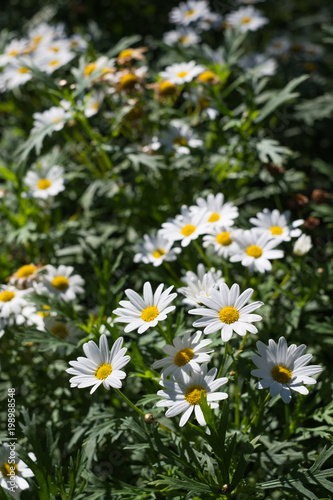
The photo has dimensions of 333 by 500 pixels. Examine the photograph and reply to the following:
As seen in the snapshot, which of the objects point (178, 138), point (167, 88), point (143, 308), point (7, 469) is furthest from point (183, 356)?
point (167, 88)

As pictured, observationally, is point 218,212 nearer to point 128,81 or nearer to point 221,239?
point 221,239

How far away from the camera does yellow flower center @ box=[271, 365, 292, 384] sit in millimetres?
1361

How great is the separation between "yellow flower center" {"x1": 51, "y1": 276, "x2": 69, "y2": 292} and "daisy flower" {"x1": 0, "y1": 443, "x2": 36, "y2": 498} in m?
0.72

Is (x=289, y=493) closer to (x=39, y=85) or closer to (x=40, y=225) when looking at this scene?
(x=40, y=225)

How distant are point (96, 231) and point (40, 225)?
328 mm

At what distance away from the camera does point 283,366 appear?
4.56 feet

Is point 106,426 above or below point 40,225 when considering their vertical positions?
below

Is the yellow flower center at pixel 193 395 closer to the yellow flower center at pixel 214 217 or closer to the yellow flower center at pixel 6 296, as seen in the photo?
the yellow flower center at pixel 214 217

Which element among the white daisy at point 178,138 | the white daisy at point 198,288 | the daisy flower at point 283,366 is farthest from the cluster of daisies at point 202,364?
the white daisy at point 178,138

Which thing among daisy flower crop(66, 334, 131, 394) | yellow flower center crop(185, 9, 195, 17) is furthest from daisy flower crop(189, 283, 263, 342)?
yellow flower center crop(185, 9, 195, 17)

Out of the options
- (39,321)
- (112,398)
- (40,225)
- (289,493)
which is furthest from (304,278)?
(40,225)

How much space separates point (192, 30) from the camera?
335 cm

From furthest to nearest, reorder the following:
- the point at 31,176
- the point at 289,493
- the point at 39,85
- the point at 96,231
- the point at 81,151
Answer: the point at 39,85 → the point at 81,151 → the point at 96,231 → the point at 31,176 → the point at 289,493

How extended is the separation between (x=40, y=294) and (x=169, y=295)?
822 mm
